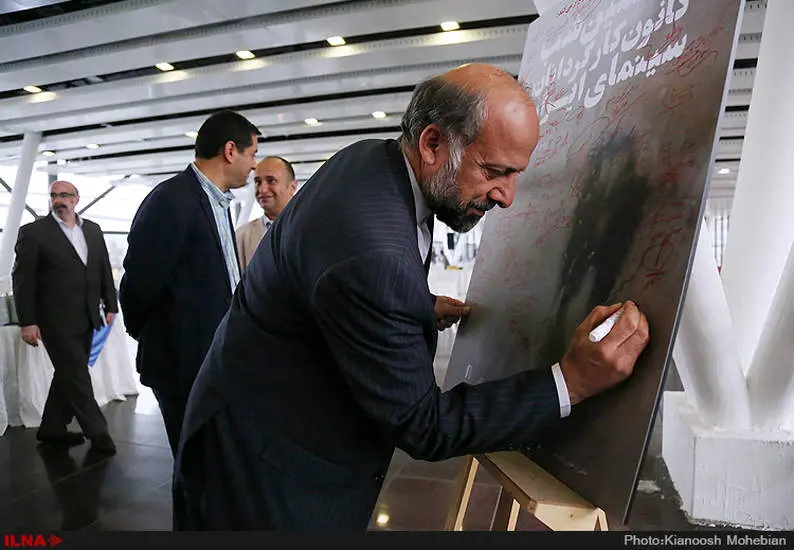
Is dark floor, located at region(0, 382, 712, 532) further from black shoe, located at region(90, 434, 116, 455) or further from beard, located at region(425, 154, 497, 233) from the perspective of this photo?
beard, located at region(425, 154, 497, 233)

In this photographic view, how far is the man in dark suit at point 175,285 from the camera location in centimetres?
200

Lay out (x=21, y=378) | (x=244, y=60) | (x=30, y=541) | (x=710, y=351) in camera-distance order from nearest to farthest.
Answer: (x=30, y=541) < (x=710, y=351) < (x=21, y=378) < (x=244, y=60)

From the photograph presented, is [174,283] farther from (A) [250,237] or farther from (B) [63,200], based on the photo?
(B) [63,200]

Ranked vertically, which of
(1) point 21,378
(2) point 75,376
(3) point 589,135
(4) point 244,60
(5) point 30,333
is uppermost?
(4) point 244,60

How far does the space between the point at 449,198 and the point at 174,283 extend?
1361mm

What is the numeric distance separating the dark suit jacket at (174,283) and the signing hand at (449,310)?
0.86m

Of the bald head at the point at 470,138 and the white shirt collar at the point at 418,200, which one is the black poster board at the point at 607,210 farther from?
the white shirt collar at the point at 418,200

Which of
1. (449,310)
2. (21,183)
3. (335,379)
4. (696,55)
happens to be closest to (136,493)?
(449,310)

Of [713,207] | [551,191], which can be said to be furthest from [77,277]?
[713,207]

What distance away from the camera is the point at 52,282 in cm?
340

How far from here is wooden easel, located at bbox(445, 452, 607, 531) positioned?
988 mm

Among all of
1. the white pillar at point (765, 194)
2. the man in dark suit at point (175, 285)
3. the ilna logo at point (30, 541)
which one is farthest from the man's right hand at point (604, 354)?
the white pillar at point (765, 194)

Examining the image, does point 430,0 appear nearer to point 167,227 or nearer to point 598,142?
point 167,227

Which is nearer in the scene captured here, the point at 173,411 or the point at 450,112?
the point at 450,112
